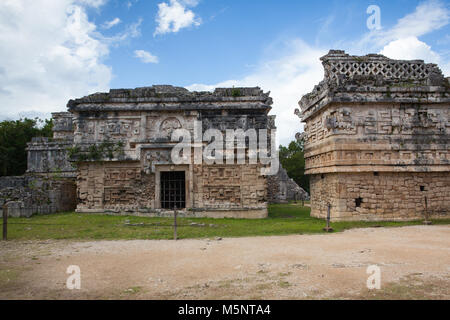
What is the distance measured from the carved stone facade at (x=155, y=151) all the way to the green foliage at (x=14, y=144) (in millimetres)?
20527

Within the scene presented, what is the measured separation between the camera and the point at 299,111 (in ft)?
50.4

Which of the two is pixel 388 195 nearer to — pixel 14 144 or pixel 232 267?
pixel 232 267

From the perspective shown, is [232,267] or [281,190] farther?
[281,190]

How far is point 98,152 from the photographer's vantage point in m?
14.1

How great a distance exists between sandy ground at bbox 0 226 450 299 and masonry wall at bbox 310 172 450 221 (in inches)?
110

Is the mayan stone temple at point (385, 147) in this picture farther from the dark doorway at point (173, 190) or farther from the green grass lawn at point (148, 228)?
the dark doorway at point (173, 190)

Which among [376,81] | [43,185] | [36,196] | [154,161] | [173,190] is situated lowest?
[36,196]

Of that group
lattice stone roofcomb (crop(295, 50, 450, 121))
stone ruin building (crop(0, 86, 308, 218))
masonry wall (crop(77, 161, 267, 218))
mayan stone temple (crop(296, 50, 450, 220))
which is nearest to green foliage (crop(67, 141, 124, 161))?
stone ruin building (crop(0, 86, 308, 218))

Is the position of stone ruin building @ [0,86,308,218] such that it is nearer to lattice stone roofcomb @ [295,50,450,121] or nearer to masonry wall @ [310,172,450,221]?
lattice stone roofcomb @ [295,50,450,121]

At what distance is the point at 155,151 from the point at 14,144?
80.4 ft

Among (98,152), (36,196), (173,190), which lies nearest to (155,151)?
(173,190)

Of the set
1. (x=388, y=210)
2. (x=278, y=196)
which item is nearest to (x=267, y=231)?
(x=388, y=210)

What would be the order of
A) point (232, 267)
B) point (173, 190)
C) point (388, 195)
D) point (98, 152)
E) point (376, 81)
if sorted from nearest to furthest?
point (232, 267) < point (388, 195) < point (376, 81) < point (98, 152) < point (173, 190)
